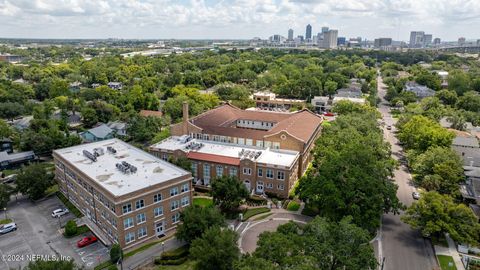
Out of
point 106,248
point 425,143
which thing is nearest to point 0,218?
point 106,248

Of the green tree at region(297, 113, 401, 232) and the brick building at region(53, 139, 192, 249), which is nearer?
the green tree at region(297, 113, 401, 232)

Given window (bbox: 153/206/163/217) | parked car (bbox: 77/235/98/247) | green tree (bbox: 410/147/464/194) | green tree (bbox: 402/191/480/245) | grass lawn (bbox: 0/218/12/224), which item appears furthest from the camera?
green tree (bbox: 410/147/464/194)

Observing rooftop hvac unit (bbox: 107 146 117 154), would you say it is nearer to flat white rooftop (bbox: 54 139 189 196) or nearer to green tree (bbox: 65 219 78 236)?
flat white rooftop (bbox: 54 139 189 196)

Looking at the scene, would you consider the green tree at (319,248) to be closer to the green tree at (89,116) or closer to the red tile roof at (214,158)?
the red tile roof at (214,158)

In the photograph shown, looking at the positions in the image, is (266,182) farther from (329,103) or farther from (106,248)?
(329,103)

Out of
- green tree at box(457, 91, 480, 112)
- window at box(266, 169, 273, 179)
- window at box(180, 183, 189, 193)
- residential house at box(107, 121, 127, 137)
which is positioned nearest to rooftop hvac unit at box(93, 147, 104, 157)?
window at box(180, 183, 189, 193)

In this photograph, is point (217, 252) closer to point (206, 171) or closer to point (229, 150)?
point (206, 171)
